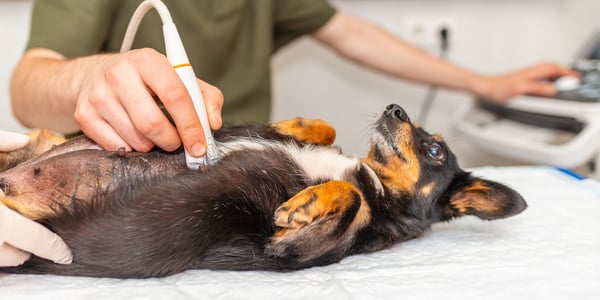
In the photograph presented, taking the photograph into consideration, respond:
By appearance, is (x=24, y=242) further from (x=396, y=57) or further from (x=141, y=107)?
(x=396, y=57)

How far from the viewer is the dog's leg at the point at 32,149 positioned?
36.5 inches

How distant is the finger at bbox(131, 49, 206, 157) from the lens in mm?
761

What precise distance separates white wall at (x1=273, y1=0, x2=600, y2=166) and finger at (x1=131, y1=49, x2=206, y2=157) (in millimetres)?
1399

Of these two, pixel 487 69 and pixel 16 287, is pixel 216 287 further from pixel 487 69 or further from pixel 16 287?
pixel 487 69

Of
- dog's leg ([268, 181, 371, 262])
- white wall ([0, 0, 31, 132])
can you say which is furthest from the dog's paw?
white wall ([0, 0, 31, 132])

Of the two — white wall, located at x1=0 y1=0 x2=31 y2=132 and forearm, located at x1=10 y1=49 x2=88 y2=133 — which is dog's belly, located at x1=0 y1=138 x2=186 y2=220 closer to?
forearm, located at x1=10 y1=49 x2=88 y2=133

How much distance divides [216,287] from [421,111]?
170 centimetres

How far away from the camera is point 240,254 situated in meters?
0.82

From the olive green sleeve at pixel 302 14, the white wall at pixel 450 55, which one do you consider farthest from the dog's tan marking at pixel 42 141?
the white wall at pixel 450 55

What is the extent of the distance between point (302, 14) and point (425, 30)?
2.12ft

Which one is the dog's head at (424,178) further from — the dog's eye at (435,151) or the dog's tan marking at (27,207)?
the dog's tan marking at (27,207)

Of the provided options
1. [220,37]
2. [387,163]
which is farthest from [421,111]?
[387,163]

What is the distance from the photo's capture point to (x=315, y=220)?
80 cm

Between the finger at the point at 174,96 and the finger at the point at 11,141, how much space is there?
30 cm
